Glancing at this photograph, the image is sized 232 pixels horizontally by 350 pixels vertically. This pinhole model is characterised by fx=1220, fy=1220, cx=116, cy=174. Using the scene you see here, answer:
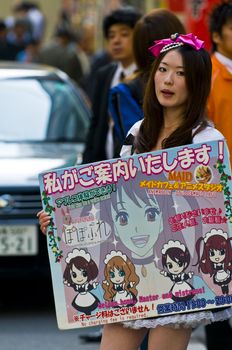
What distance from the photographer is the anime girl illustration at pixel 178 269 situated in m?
4.44

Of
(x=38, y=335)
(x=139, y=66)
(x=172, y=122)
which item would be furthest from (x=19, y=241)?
(x=172, y=122)

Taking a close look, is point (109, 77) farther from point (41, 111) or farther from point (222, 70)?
point (41, 111)

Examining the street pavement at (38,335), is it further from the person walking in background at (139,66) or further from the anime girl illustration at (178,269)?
the anime girl illustration at (178,269)

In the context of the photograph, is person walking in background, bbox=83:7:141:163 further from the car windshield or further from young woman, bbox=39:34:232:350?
young woman, bbox=39:34:232:350

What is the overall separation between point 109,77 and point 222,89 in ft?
5.26

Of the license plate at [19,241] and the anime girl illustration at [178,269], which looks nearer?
the anime girl illustration at [178,269]

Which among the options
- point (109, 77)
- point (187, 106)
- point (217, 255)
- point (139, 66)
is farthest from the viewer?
point (109, 77)

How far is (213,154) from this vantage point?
443cm

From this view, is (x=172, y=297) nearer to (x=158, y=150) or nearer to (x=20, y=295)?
(x=158, y=150)

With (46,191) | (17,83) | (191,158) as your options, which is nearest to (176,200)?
(191,158)

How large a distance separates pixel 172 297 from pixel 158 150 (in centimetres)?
54

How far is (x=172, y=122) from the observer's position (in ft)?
15.4

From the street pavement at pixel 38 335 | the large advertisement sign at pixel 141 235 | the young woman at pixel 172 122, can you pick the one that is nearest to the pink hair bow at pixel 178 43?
the young woman at pixel 172 122

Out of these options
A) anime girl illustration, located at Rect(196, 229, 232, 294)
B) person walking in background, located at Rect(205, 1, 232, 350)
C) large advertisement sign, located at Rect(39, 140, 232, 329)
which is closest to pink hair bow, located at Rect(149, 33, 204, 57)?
large advertisement sign, located at Rect(39, 140, 232, 329)
